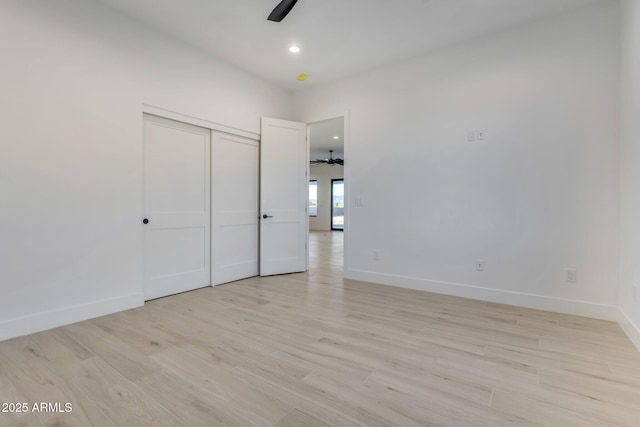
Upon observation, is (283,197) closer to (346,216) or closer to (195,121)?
(346,216)

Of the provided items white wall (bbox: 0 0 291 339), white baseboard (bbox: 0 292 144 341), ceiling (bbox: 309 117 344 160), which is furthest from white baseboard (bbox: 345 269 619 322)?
ceiling (bbox: 309 117 344 160)

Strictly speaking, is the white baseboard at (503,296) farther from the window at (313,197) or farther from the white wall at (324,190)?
the window at (313,197)

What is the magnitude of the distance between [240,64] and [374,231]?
9.37 ft

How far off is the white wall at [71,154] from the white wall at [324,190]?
9.87m

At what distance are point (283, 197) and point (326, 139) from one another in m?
4.38

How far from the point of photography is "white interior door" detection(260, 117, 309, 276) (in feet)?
14.3

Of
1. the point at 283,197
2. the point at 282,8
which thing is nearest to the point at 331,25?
the point at 282,8

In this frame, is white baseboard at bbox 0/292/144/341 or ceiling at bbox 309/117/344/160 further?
ceiling at bbox 309/117/344/160

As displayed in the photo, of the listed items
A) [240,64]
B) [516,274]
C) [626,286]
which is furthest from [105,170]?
[626,286]

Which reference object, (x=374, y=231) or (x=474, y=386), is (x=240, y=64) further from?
(x=474, y=386)

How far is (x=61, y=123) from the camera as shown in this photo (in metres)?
2.53

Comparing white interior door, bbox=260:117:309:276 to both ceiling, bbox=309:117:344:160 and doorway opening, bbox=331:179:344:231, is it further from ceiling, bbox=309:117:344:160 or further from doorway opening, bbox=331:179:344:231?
doorway opening, bbox=331:179:344:231

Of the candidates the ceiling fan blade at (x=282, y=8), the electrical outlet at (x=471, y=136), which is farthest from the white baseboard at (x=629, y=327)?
the ceiling fan blade at (x=282, y=8)

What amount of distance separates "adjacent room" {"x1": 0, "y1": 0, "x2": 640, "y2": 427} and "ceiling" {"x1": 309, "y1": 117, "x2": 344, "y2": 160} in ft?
8.15
